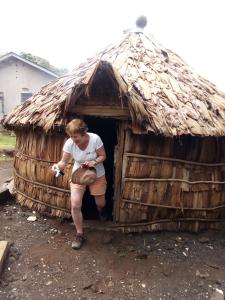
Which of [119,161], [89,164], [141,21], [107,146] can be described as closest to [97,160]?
[89,164]

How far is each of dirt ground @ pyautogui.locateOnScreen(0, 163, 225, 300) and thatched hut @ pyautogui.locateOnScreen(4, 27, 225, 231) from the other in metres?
0.42

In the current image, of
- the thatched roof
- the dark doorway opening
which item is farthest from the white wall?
the dark doorway opening

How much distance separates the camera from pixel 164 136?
533 cm

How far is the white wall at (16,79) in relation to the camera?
2119cm

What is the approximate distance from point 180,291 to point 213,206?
89.4 inches

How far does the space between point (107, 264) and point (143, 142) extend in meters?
2.05

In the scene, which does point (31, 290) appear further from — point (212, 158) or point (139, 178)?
point (212, 158)

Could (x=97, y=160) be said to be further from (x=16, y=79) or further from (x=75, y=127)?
(x=16, y=79)

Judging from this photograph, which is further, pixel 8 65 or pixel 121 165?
pixel 8 65

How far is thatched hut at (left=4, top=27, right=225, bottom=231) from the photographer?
17.6 feet

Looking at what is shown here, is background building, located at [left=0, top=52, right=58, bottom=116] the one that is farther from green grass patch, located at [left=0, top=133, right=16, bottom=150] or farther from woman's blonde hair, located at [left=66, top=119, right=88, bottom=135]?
woman's blonde hair, located at [left=66, top=119, right=88, bottom=135]

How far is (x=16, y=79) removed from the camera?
21406 millimetres

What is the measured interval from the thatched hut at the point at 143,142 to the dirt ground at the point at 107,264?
422mm

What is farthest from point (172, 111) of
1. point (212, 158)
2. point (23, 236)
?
point (23, 236)
